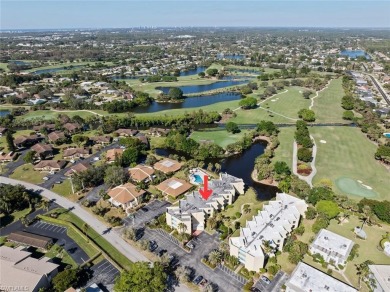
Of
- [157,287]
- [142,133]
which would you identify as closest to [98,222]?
[157,287]

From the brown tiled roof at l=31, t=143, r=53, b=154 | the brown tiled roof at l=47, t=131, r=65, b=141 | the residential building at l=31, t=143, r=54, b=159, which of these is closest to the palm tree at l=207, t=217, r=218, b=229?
the residential building at l=31, t=143, r=54, b=159

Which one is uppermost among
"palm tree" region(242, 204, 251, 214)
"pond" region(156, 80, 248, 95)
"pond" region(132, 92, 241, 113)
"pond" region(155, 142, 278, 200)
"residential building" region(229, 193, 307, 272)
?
"residential building" region(229, 193, 307, 272)

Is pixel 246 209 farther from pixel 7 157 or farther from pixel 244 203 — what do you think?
pixel 7 157

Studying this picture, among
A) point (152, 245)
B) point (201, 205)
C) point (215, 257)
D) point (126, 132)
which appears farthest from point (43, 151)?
point (215, 257)

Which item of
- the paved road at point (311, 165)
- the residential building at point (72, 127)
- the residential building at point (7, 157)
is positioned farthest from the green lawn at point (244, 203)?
the residential building at point (72, 127)

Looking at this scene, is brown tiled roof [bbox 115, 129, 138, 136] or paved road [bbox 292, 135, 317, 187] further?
brown tiled roof [bbox 115, 129, 138, 136]

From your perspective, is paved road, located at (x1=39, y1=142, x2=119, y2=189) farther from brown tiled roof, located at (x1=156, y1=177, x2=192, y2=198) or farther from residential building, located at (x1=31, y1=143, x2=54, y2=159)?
brown tiled roof, located at (x1=156, y1=177, x2=192, y2=198)
